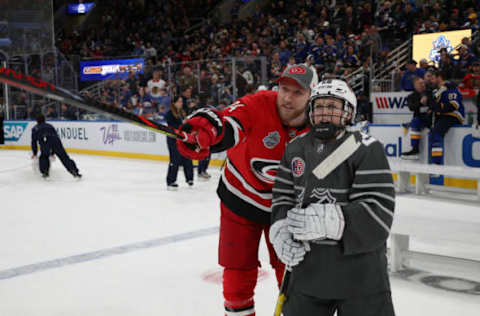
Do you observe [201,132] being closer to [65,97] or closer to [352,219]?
[65,97]

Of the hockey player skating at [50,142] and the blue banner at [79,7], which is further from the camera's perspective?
the blue banner at [79,7]

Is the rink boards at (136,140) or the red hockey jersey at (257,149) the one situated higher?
the red hockey jersey at (257,149)

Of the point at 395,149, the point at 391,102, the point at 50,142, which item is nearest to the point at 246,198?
the point at 395,149

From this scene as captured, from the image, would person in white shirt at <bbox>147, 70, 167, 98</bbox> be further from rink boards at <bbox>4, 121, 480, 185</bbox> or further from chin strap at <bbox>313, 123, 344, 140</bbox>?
chin strap at <bbox>313, 123, 344, 140</bbox>

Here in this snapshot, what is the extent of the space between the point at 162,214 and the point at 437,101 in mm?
4353

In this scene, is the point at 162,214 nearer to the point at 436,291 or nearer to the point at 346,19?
the point at 436,291

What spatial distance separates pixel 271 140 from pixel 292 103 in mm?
189

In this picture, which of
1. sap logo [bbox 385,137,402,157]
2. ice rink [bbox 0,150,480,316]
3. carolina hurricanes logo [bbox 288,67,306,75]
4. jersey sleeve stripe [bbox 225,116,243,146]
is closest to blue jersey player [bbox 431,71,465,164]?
sap logo [bbox 385,137,402,157]

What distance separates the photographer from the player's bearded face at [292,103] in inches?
90.8

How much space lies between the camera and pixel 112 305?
341cm

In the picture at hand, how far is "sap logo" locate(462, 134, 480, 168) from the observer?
7.31m

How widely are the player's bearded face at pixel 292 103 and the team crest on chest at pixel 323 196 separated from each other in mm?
662

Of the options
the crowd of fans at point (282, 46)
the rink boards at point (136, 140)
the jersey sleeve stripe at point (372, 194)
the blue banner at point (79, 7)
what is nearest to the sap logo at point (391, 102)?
the crowd of fans at point (282, 46)

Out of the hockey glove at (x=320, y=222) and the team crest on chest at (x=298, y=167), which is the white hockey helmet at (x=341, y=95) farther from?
the hockey glove at (x=320, y=222)
